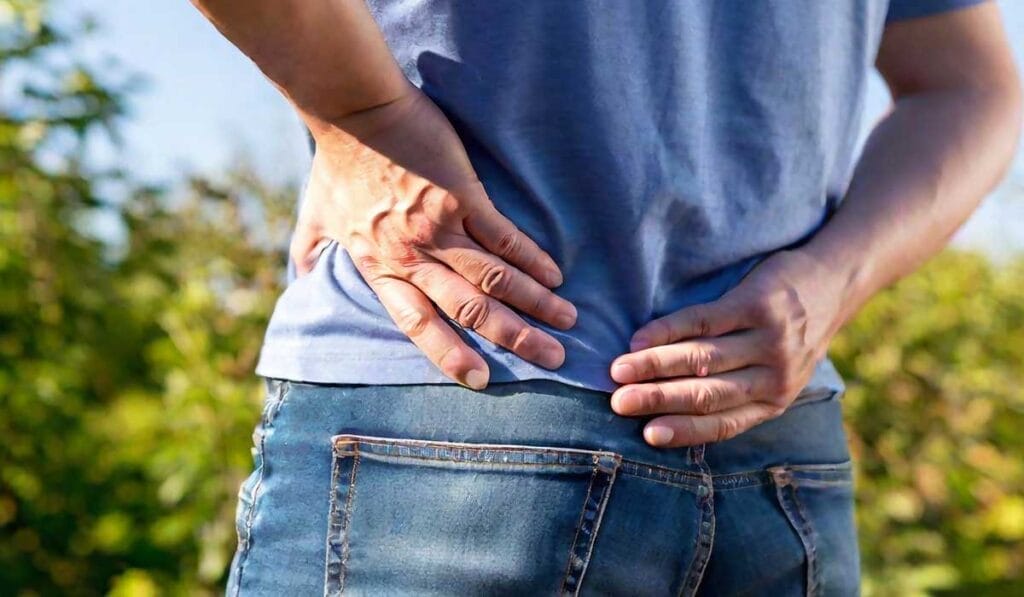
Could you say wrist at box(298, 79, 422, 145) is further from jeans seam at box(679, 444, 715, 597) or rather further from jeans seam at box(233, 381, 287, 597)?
jeans seam at box(679, 444, 715, 597)

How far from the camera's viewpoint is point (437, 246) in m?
1.17

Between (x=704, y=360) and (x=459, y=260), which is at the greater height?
(x=459, y=260)

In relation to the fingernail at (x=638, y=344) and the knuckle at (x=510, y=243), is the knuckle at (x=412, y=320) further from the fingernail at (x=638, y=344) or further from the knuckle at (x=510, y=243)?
the fingernail at (x=638, y=344)

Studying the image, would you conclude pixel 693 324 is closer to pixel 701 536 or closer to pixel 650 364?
pixel 650 364

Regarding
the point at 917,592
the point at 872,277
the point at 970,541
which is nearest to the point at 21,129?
the point at 872,277

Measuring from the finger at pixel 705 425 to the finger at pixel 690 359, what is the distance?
0.16ft

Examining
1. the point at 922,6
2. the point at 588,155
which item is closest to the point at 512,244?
the point at 588,155

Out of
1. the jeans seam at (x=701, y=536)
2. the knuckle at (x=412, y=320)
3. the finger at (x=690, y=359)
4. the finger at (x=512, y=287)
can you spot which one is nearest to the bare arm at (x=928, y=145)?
the finger at (x=690, y=359)

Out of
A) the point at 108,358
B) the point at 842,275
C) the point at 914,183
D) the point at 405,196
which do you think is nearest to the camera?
the point at 405,196

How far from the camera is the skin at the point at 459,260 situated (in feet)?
3.52

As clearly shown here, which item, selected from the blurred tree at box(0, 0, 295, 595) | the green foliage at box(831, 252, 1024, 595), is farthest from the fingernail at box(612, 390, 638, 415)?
the green foliage at box(831, 252, 1024, 595)

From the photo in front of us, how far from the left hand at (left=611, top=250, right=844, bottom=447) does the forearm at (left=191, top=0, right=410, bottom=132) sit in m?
0.38

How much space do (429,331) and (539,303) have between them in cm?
12

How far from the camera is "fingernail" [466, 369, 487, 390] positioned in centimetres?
109
